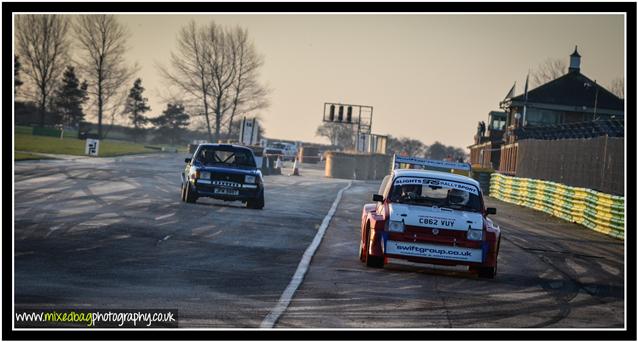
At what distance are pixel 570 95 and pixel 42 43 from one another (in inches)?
1945

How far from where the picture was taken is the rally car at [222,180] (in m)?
23.7

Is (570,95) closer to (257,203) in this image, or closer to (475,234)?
(257,203)

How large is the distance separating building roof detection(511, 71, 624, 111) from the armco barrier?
27.7 metres

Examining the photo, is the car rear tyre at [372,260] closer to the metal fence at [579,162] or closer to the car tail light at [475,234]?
the car tail light at [475,234]

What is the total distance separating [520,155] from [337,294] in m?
34.9

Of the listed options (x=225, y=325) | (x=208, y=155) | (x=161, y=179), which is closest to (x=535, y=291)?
(x=225, y=325)

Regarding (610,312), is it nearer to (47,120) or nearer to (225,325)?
(225,325)

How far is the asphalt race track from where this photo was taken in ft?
32.3

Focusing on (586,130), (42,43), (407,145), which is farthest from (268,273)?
(407,145)

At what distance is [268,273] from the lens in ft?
42.5

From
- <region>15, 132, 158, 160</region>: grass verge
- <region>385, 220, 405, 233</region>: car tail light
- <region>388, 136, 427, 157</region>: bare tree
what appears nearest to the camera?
<region>385, 220, 405, 233</region>: car tail light

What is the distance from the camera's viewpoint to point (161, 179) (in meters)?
37.1

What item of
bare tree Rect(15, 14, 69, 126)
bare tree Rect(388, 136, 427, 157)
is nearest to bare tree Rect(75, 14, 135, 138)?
bare tree Rect(15, 14, 69, 126)

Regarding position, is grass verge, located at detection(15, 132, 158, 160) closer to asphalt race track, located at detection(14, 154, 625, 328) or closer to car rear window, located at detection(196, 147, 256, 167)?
car rear window, located at detection(196, 147, 256, 167)
